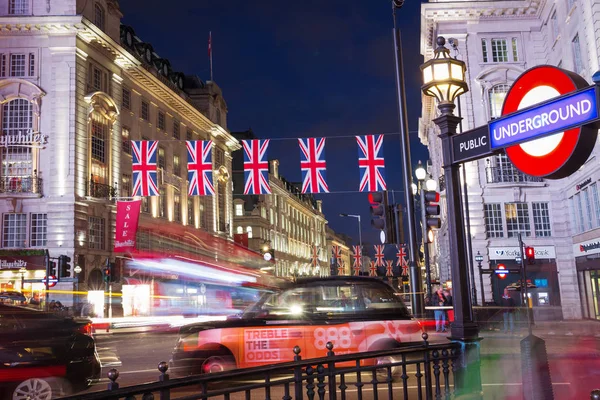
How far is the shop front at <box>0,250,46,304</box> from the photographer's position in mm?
34562

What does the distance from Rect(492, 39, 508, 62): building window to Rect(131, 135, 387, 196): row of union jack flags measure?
52.6 ft

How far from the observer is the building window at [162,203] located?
4832 cm

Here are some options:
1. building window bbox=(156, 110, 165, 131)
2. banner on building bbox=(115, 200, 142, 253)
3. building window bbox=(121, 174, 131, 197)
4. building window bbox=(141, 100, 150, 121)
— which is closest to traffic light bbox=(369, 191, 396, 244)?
banner on building bbox=(115, 200, 142, 253)

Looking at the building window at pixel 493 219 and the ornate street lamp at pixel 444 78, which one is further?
the building window at pixel 493 219

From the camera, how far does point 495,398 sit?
8.82m

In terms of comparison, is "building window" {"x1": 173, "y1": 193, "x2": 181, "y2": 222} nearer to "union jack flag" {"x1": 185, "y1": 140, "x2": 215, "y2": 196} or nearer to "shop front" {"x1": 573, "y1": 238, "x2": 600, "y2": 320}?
"union jack flag" {"x1": 185, "y1": 140, "x2": 215, "y2": 196}

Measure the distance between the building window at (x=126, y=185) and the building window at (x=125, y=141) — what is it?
182 cm

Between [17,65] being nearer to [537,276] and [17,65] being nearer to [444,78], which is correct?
[537,276]

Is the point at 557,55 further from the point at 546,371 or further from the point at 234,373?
the point at 234,373

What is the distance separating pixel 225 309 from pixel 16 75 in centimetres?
2004

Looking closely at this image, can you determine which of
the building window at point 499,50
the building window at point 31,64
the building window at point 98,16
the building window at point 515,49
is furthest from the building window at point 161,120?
the building window at point 515,49

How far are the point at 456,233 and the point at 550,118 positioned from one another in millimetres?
2243

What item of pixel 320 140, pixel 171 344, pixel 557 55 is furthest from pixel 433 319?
pixel 557 55

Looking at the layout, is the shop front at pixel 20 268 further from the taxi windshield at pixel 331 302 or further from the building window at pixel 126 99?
the taxi windshield at pixel 331 302
